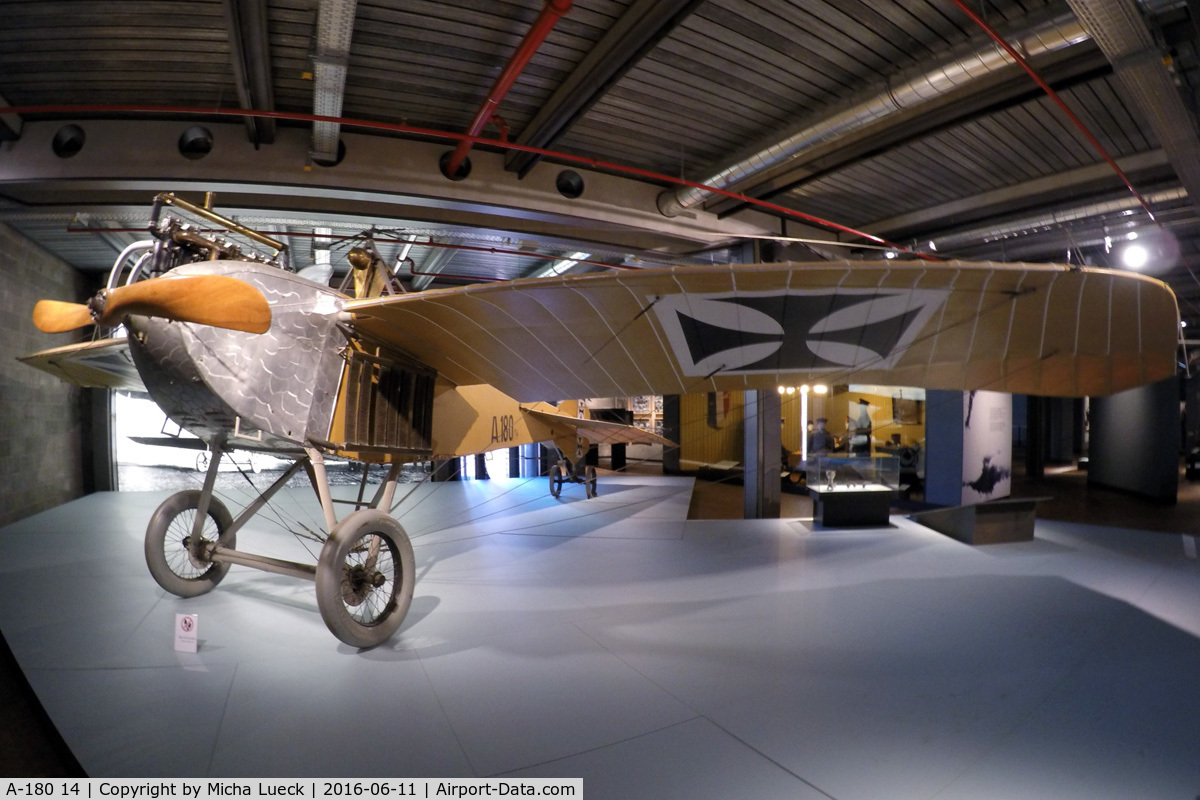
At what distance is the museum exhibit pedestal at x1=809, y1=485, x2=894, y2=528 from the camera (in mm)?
7000

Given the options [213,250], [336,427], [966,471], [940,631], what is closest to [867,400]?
[966,471]

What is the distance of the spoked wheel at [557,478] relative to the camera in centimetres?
972

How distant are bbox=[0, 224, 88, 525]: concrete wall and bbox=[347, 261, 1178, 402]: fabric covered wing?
6.20 metres

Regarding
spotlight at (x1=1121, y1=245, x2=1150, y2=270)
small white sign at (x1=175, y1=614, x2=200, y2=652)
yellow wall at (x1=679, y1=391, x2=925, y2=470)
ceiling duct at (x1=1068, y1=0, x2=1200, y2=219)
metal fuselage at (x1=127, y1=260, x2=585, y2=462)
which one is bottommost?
small white sign at (x1=175, y1=614, x2=200, y2=652)

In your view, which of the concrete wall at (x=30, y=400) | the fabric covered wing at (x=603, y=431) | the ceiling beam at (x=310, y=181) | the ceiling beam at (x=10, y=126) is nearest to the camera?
the ceiling beam at (x=10, y=126)

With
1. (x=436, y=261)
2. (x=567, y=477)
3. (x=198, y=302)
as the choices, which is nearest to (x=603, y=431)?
(x=567, y=477)

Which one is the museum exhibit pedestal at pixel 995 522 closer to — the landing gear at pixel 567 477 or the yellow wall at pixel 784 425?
the yellow wall at pixel 784 425

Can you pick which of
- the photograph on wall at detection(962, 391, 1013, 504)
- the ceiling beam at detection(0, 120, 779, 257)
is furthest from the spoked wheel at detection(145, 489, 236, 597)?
the photograph on wall at detection(962, 391, 1013, 504)

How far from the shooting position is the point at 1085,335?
11.0 ft

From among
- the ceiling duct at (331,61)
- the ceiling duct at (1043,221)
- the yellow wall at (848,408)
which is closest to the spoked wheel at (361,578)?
the ceiling duct at (331,61)

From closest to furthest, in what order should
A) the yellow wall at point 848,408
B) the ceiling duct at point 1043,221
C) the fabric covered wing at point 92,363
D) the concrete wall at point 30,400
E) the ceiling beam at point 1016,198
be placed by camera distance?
the fabric covered wing at point 92,363, the ceiling beam at point 1016,198, the ceiling duct at point 1043,221, the concrete wall at point 30,400, the yellow wall at point 848,408

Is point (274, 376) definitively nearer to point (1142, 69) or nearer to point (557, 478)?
point (1142, 69)

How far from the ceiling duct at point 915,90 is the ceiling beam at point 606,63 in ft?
5.97

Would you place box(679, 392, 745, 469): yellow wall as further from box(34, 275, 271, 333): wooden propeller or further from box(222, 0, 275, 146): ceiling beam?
box(34, 275, 271, 333): wooden propeller
